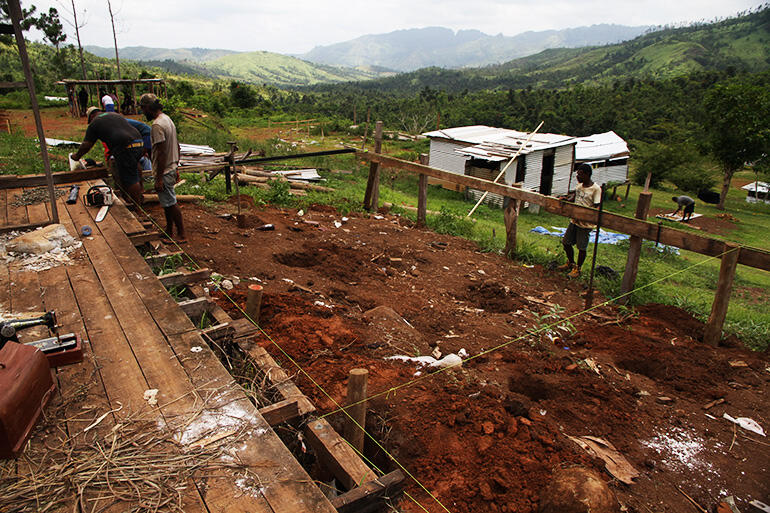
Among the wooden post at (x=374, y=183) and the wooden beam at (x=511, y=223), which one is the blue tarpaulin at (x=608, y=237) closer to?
the wooden post at (x=374, y=183)

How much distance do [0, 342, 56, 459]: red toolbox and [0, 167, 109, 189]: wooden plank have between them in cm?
602

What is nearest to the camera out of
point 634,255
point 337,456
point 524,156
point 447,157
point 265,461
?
point 265,461

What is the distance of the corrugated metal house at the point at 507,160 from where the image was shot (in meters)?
23.4

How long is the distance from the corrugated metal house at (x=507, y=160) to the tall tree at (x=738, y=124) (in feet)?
30.5

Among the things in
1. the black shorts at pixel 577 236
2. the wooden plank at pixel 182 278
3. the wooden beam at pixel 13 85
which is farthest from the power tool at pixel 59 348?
the black shorts at pixel 577 236

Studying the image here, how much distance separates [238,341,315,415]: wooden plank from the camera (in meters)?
3.21

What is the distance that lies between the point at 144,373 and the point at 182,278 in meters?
1.74

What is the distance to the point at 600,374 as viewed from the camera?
4.43 m

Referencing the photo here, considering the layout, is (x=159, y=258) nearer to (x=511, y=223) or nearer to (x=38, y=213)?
(x=38, y=213)

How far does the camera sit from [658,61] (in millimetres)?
99688

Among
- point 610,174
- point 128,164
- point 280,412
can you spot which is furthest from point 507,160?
point 280,412

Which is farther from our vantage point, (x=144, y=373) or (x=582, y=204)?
(x=582, y=204)

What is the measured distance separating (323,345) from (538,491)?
89.0 inches

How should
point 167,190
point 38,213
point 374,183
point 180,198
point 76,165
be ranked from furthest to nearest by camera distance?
point 374,183 → point 180,198 → point 76,165 → point 167,190 → point 38,213
